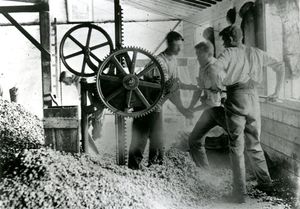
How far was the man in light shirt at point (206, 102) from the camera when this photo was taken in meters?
3.33

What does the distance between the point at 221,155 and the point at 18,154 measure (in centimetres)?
217

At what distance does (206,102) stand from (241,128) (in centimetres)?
45

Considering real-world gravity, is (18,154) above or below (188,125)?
below

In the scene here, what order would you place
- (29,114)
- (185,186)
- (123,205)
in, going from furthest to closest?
(29,114)
(185,186)
(123,205)

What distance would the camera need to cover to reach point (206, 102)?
3.42 m

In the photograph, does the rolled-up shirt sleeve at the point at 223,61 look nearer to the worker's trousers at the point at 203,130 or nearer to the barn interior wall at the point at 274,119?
the barn interior wall at the point at 274,119

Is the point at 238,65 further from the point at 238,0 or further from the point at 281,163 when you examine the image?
the point at 281,163

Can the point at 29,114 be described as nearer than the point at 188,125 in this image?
No

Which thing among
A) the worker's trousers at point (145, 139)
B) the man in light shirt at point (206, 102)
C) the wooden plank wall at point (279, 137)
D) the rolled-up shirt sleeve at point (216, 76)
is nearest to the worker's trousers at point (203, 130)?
the man in light shirt at point (206, 102)

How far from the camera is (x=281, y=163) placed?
346 cm

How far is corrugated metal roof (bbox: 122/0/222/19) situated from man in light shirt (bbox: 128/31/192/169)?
Answer: 0.92 feet

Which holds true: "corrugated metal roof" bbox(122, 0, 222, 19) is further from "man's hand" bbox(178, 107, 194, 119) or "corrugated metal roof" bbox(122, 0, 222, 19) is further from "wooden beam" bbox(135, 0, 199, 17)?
"man's hand" bbox(178, 107, 194, 119)

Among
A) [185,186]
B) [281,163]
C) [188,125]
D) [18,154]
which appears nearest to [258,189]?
[281,163]

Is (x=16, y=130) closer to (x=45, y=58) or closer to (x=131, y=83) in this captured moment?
(x=45, y=58)
